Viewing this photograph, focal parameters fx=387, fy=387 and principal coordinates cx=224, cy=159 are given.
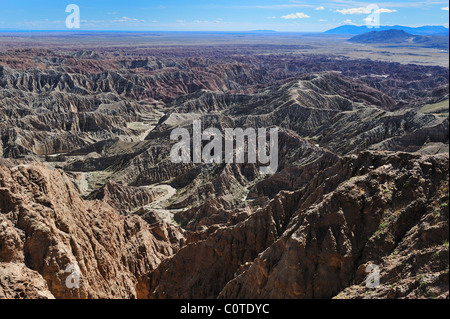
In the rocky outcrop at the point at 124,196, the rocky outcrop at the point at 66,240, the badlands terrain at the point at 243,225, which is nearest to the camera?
the badlands terrain at the point at 243,225

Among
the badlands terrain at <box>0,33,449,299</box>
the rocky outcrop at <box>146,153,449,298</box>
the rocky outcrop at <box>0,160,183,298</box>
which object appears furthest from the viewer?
the rocky outcrop at <box>0,160,183,298</box>

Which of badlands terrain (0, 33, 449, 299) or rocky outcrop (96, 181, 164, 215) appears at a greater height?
badlands terrain (0, 33, 449, 299)

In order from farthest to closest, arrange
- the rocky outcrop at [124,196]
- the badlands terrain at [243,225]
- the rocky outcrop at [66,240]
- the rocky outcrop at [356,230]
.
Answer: the rocky outcrop at [124,196]
the rocky outcrop at [66,240]
the badlands terrain at [243,225]
the rocky outcrop at [356,230]

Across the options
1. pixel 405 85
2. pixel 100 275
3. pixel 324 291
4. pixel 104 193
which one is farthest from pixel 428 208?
pixel 405 85

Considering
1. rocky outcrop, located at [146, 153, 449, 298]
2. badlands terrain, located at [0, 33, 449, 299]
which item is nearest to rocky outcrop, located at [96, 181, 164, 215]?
badlands terrain, located at [0, 33, 449, 299]

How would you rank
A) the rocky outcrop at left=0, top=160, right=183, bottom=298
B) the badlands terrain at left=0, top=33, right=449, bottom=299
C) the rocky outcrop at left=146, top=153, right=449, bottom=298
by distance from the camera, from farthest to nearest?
the rocky outcrop at left=0, top=160, right=183, bottom=298 < the badlands terrain at left=0, top=33, right=449, bottom=299 < the rocky outcrop at left=146, top=153, right=449, bottom=298

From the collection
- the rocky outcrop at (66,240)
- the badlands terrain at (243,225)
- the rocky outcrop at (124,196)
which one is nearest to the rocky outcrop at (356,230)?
the badlands terrain at (243,225)

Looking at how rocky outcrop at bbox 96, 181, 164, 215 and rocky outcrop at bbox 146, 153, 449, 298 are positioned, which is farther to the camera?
rocky outcrop at bbox 96, 181, 164, 215

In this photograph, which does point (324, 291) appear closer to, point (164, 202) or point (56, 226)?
point (56, 226)

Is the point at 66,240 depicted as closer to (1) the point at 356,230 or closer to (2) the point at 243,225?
(2) the point at 243,225

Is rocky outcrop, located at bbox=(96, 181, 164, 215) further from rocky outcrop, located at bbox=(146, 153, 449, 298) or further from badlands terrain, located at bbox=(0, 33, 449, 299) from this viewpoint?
rocky outcrop, located at bbox=(146, 153, 449, 298)

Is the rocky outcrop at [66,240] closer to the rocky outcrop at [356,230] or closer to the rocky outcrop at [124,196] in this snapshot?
the rocky outcrop at [356,230]
